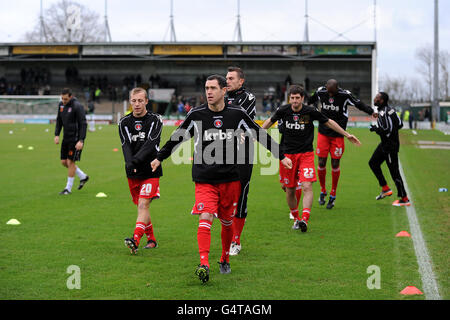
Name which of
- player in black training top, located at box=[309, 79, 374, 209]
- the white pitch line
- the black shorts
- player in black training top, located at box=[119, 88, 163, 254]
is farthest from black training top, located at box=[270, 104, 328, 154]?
the black shorts

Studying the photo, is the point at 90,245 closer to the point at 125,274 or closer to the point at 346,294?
the point at 125,274

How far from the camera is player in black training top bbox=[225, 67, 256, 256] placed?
734 centimetres

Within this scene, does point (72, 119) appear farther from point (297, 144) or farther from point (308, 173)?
point (308, 173)

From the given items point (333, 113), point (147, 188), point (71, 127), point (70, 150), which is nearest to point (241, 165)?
point (147, 188)

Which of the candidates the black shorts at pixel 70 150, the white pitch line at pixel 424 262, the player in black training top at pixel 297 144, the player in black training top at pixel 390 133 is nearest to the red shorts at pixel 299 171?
the player in black training top at pixel 297 144

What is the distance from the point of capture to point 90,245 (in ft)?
26.8

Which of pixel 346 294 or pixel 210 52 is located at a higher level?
pixel 210 52

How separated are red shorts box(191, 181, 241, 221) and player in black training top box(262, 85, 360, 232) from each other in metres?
2.66

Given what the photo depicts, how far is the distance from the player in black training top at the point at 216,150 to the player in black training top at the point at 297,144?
2.60m

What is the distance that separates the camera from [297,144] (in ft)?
31.6

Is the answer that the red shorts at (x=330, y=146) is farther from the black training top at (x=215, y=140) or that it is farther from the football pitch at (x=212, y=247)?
the black training top at (x=215, y=140)

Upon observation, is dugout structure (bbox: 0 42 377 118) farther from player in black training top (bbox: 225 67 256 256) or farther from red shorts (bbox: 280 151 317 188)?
player in black training top (bbox: 225 67 256 256)

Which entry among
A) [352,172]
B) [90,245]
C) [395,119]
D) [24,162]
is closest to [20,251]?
[90,245]

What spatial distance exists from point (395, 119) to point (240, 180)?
5.56m
